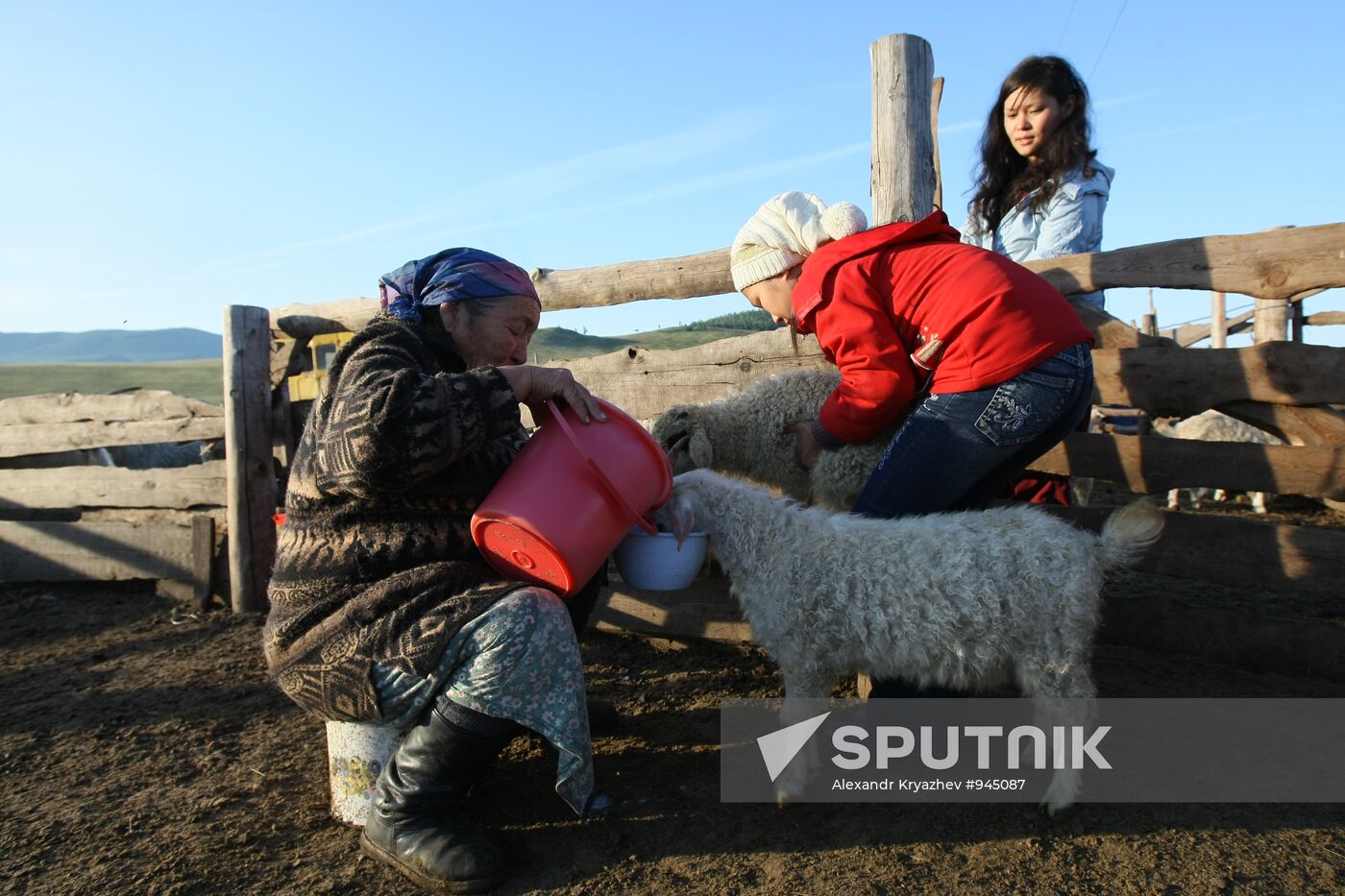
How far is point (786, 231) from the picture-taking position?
135 inches

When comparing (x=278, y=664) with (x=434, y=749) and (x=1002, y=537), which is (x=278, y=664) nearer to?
(x=434, y=749)

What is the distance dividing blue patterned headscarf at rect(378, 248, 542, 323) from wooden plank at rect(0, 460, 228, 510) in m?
4.25

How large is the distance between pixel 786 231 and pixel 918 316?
704 mm

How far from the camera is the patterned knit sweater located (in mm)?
2467

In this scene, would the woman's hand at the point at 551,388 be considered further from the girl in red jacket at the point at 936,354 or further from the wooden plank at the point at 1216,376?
the wooden plank at the point at 1216,376

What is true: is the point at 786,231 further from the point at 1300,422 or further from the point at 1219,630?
the point at 1219,630

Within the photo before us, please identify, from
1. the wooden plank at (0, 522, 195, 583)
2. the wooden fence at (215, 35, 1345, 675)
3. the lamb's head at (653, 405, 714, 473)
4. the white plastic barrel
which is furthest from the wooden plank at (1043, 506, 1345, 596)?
the wooden plank at (0, 522, 195, 583)

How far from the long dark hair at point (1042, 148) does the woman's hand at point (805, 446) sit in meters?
1.59

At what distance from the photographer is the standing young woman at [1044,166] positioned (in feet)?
13.4

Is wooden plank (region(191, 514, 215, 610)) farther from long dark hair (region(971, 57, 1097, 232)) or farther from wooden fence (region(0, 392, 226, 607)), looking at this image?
long dark hair (region(971, 57, 1097, 232))

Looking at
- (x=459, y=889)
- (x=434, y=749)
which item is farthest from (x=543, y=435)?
(x=459, y=889)

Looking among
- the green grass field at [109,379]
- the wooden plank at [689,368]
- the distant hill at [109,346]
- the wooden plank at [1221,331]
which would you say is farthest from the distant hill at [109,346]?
the wooden plank at [689,368]

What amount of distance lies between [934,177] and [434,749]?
141 inches

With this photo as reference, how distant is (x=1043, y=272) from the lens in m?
4.14
